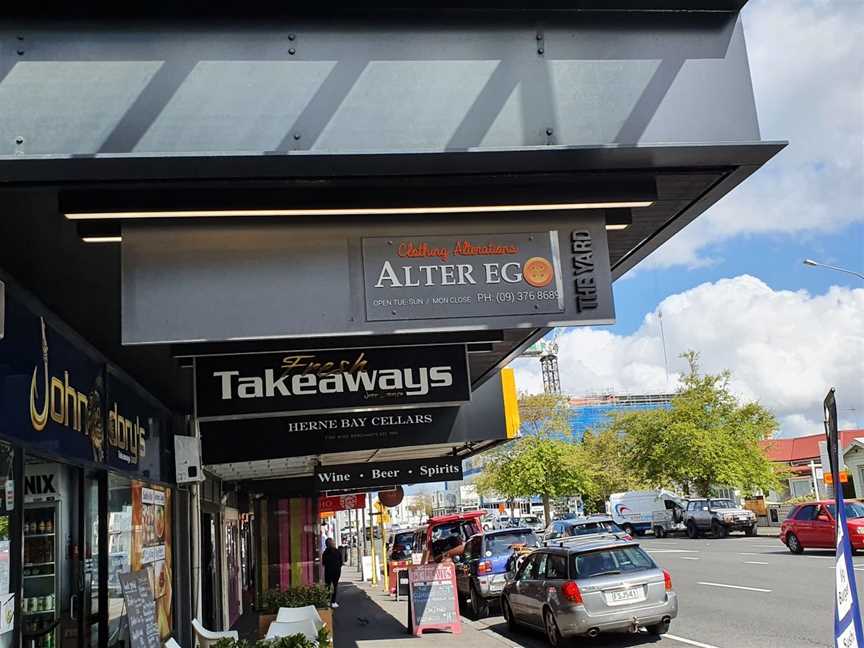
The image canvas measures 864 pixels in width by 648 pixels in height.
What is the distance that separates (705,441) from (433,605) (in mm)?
32691

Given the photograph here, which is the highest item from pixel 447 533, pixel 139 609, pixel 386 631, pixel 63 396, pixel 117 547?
pixel 63 396

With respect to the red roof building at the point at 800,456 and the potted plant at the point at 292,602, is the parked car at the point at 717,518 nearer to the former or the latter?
the red roof building at the point at 800,456

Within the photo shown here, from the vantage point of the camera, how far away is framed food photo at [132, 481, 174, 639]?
9883 mm

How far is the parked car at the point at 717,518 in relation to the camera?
125ft

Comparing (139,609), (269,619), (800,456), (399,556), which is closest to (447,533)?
(399,556)

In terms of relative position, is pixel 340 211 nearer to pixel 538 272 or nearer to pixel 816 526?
pixel 538 272

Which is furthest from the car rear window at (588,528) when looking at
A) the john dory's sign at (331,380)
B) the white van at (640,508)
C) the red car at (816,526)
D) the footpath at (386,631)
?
the john dory's sign at (331,380)

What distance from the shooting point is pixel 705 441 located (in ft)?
148

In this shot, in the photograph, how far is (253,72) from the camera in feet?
14.0

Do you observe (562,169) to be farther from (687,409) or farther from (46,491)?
(687,409)

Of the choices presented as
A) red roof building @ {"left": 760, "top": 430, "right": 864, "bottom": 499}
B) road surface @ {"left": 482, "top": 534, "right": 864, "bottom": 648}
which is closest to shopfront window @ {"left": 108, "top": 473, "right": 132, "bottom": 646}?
road surface @ {"left": 482, "top": 534, "right": 864, "bottom": 648}

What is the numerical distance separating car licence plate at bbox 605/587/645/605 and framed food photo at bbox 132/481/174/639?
6.34 m

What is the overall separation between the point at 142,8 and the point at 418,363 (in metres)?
4.28

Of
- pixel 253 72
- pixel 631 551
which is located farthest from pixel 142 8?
pixel 631 551
